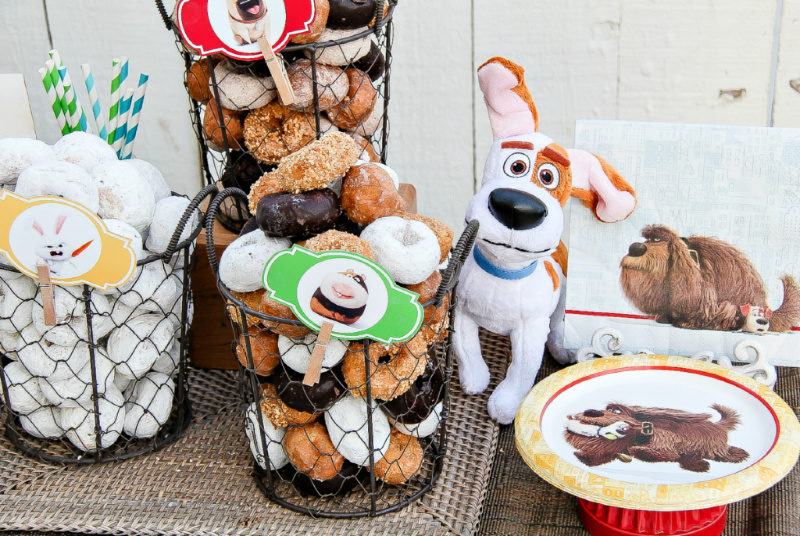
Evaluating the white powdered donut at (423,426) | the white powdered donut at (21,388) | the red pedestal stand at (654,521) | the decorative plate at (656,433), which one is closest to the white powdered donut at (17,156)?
the white powdered donut at (21,388)

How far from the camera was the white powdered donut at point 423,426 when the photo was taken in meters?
0.77

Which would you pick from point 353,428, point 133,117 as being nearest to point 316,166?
point 353,428

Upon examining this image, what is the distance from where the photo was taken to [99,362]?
2.69 ft

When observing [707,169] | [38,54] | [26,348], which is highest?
[38,54]

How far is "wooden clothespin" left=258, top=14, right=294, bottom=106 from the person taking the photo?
2.46 ft

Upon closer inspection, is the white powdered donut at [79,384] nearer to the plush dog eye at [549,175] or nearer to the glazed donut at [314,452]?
the glazed donut at [314,452]

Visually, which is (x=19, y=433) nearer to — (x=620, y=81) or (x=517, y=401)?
(x=517, y=401)

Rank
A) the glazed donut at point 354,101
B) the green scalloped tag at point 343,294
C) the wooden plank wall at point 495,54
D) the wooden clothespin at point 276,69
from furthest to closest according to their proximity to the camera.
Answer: the wooden plank wall at point 495,54, the glazed donut at point 354,101, the wooden clothespin at point 276,69, the green scalloped tag at point 343,294

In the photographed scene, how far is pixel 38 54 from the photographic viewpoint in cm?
130

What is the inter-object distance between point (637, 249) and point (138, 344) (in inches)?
23.1

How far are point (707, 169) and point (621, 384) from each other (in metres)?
0.27

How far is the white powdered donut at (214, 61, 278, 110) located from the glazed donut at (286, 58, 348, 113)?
1.1 inches

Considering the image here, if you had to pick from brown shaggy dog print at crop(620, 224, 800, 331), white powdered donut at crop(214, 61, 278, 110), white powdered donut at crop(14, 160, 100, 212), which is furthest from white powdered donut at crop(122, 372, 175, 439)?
brown shaggy dog print at crop(620, 224, 800, 331)

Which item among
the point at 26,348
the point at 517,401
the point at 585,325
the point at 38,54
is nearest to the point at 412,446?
the point at 517,401
